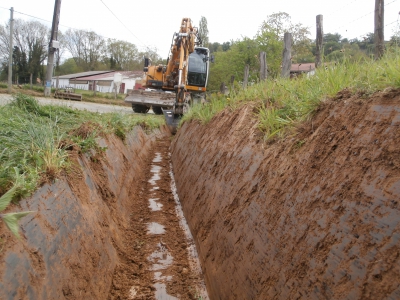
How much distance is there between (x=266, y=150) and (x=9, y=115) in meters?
3.34

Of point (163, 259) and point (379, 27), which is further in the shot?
point (379, 27)

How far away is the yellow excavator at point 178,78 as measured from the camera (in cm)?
1454

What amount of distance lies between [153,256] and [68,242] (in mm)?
1439

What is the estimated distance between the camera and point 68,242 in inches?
111

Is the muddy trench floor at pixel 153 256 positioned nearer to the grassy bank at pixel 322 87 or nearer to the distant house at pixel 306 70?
the grassy bank at pixel 322 87

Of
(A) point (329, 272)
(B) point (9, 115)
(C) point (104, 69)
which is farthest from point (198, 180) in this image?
(C) point (104, 69)

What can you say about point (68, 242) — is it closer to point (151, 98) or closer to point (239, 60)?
point (151, 98)

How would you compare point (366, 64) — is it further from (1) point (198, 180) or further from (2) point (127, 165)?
(2) point (127, 165)

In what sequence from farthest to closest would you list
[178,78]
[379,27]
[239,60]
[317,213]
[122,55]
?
1. [122,55]
2. [239,60]
3. [178,78]
4. [379,27]
5. [317,213]

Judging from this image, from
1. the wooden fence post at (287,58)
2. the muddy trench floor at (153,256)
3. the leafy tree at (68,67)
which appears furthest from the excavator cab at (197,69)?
the leafy tree at (68,67)

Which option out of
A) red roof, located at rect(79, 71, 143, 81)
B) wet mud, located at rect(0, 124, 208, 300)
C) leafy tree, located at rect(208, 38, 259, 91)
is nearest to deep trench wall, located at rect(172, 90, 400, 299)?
wet mud, located at rect(0, 124, 208, 300)

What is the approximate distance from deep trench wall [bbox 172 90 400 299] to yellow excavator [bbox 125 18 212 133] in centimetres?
1101

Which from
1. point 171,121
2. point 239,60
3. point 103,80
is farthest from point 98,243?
point 103,80

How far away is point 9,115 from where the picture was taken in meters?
4.65
